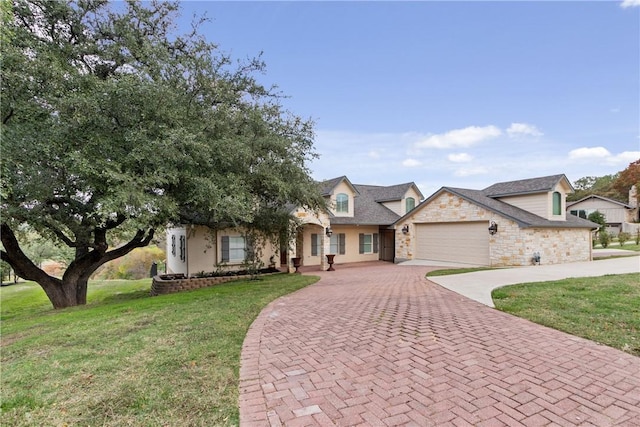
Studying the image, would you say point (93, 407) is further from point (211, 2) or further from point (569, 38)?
point (569, 38)

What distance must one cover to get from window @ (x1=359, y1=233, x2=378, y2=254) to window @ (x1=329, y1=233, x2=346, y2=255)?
152 centimetres

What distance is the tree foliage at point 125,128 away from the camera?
7133 mm

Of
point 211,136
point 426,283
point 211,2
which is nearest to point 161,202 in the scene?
point 211,136

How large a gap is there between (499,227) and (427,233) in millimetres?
4428

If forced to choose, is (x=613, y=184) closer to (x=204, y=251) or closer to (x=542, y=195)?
(x=542, y=195)

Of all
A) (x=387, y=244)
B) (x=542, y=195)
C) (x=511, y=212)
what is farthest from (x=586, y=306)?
(x=387, y=244)

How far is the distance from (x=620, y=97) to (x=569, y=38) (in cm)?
472

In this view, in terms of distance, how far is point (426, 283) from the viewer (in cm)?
1111

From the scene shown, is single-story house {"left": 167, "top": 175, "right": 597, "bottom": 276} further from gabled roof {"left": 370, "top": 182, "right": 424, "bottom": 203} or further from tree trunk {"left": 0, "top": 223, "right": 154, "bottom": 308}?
tree trunk {"left": 0, "top": 223, "right": 154, "bottom": 308}

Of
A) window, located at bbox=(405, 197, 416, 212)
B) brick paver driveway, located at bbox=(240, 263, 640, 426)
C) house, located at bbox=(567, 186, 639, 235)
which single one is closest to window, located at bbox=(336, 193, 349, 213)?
window, located at bbox=(405, 197, 416, 212)

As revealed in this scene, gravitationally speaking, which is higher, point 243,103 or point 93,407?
point 243,103

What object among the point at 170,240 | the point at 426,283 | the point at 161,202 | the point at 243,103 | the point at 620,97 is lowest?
the point at 426,283

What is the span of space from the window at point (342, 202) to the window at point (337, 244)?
5.66 ft

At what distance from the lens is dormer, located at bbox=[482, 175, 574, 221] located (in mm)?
17181
